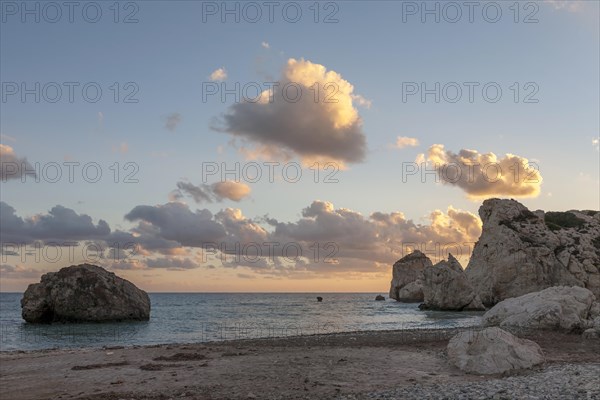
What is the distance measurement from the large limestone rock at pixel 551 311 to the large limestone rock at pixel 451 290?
42.0 m

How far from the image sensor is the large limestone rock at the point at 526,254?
82312mm

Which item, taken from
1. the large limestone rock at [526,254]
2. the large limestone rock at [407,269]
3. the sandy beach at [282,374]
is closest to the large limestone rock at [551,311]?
the sandy beach at [282,374]

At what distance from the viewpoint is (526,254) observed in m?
83.3

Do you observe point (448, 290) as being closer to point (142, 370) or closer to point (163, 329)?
point (163, 329)

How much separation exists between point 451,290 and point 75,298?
58.8 meters

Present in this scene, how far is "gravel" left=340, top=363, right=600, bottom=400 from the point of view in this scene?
14704 mm

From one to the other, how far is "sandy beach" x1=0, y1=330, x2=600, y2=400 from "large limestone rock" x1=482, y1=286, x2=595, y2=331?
6.40m

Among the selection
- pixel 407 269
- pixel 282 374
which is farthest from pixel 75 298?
pixel 407 269

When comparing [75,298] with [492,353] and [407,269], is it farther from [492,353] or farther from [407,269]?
[407,269]

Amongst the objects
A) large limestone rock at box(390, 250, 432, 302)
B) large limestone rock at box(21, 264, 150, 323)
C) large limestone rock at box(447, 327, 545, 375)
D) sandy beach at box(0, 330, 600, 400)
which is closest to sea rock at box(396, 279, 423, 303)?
large limestone rock at box(390, 250, 432, 302)

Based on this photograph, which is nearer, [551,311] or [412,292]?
[551,311]

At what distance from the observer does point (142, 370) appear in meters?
21.8

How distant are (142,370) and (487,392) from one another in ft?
47.2

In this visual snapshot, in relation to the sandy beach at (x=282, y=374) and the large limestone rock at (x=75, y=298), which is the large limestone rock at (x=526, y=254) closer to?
the sandy beach at (x=282, y=374)
